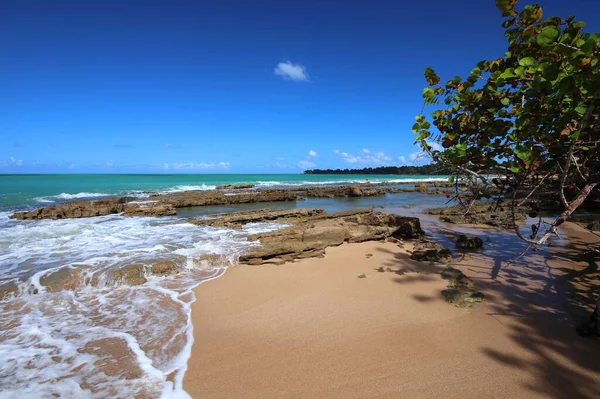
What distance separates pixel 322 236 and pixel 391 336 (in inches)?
173

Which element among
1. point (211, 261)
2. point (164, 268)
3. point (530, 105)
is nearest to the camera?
point (530, 105)

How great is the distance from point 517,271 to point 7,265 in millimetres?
11092

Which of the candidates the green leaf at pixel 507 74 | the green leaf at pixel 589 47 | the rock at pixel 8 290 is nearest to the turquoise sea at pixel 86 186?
the rock at pixel 8 290

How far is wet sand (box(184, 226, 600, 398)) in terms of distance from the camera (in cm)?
293

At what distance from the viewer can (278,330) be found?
13.1 feet

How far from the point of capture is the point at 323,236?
26.5 ft

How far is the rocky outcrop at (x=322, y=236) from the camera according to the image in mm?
6980

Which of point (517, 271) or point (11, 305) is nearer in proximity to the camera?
point (11, 305)

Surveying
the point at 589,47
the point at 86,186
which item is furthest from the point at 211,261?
the point at 86,186

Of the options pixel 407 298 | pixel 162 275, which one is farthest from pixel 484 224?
pixel 162 275

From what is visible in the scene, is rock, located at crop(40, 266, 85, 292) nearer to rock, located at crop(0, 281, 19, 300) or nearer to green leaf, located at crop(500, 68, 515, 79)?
rock, located at crop(0, 281, 19, 300)

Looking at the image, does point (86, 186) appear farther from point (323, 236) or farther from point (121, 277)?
point (323, 236)

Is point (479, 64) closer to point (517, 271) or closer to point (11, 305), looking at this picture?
point (517, 271)

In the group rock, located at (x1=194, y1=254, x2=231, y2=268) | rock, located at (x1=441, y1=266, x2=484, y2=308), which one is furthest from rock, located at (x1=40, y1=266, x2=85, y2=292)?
rock, located at (x1=441, y1=266, x2=484, y2=308)
